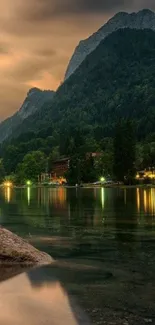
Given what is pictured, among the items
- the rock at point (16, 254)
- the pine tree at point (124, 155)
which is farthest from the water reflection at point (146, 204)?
the pine tree at point (124, 155)

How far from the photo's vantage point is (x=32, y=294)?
46.6ft

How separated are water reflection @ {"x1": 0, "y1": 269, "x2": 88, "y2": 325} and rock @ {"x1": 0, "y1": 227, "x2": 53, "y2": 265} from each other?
238 centimetres

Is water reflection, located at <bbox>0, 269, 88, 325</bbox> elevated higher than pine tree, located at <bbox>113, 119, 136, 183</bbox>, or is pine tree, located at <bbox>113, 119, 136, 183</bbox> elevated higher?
pine tree, located at <bbox>113, 119, 136, 183</bbox>

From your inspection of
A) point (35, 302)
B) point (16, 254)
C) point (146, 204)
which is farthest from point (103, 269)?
point (146, 204)

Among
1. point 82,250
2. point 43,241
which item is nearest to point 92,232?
point 43,241

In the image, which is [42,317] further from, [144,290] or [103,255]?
[103,255]

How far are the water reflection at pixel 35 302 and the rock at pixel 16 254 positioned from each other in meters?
2.38

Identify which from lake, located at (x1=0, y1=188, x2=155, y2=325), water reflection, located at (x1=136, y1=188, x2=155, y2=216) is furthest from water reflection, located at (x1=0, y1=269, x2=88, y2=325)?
water reflection, located at (x1=136, y1=188, x2=155, y2=216)

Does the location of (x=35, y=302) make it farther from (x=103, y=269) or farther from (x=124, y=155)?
(x=124, y=155)

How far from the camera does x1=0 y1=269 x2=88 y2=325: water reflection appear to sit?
11.7 metres

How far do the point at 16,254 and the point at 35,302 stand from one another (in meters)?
6.05

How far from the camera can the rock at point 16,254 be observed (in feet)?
62.5

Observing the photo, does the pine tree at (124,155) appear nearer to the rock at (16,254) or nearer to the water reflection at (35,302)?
the rock at (16,254)

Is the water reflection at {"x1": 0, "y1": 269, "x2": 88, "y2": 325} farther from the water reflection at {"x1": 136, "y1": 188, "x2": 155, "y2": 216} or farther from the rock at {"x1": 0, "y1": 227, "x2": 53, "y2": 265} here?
the water reflection at {"x1": 136, "y1": 188, "x2": 155, "y2": 216}
